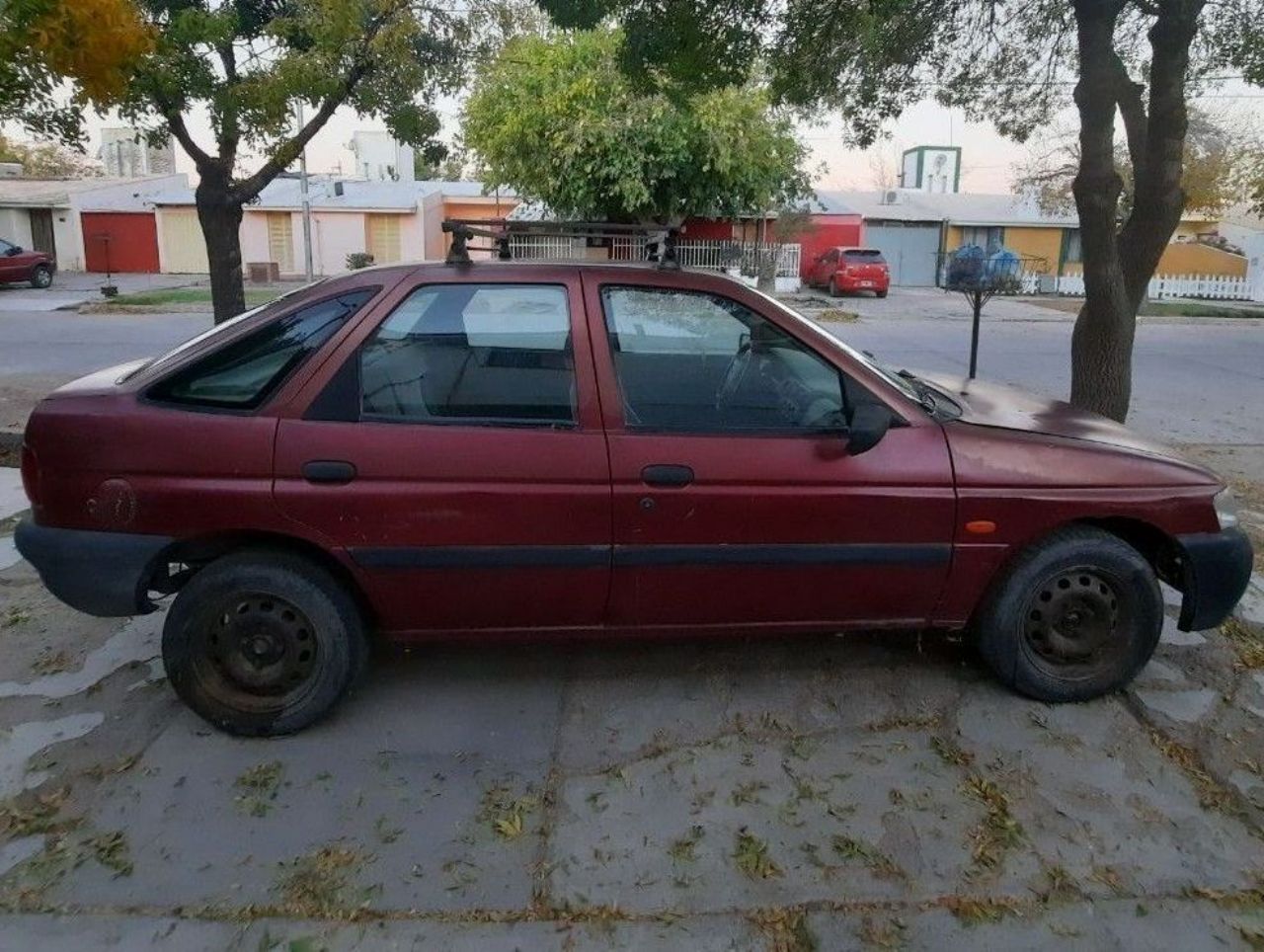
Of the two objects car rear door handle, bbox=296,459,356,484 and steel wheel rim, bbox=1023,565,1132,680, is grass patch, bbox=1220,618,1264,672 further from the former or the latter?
car rear door handle, bbox=296,459,356,484

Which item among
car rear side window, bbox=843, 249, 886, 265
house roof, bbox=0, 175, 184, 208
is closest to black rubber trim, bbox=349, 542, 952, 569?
car rear side window, bbox=843, 249, 886, 265

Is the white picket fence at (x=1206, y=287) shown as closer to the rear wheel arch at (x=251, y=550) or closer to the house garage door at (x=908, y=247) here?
the house garage door at (x=908, y=247)

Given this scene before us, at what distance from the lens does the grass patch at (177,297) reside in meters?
23.8

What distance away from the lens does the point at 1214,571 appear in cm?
369

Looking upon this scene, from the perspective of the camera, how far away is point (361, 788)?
327cm

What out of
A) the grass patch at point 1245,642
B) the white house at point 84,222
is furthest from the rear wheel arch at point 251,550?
the white house at point 84,222

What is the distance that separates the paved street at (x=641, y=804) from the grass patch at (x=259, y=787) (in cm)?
1

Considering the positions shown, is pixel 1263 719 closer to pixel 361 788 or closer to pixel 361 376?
pixel 361 788

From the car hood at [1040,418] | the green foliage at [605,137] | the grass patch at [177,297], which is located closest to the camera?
the car hood at [1040,418]

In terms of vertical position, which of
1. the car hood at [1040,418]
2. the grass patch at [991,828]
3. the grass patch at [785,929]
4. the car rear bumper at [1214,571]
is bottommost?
the grass patch at [785,929]

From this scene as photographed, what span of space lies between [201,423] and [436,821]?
1.54 m

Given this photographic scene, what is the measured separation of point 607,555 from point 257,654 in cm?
129

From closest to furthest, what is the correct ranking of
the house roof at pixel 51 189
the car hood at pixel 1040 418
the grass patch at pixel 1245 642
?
the car hood at pixel 1040 418, the grass patch at pixel 1245 642, the house roof at pixel 51 189

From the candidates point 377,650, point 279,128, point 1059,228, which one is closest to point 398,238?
point 1059,228
